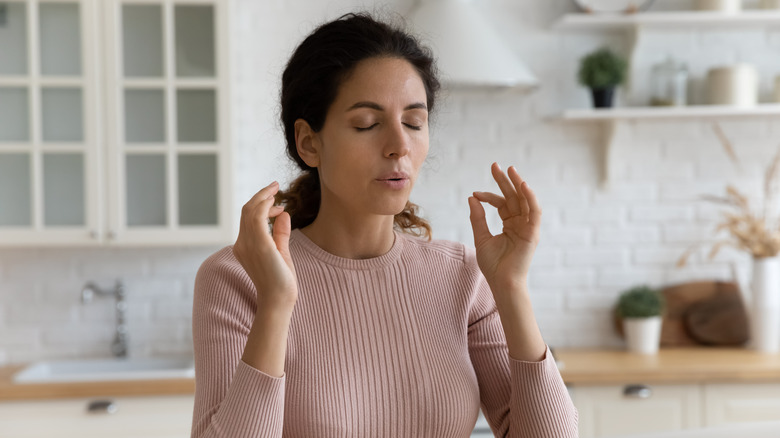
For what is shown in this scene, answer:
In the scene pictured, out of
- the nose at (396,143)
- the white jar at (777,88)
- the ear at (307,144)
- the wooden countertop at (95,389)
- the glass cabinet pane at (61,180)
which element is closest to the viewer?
the nose at (396,143)

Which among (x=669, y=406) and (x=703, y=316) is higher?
(x=703, y=316)

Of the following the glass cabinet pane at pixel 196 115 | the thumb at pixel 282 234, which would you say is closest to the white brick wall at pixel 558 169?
the glass cabinet pane at pixel 196 115

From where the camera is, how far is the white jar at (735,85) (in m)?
2.90

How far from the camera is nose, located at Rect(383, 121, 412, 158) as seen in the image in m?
1.22

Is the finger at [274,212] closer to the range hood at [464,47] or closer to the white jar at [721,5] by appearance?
the range hood at [464,47]

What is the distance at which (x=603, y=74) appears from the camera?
288 centimetres

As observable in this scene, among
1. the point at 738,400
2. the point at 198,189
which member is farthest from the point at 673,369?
the point at 198,189

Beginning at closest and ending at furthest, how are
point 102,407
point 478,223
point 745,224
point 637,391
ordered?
point 478,223 → point 102,407 → point 637,391 → point 745,224

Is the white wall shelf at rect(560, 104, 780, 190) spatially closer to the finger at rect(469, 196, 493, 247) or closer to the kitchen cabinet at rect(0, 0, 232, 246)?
the kitchen cabinet at rect(0, 0, 232, 246)

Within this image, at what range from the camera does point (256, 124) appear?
9.95 feet

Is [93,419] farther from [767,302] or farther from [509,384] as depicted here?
[767,302]

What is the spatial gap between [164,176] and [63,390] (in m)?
0.80

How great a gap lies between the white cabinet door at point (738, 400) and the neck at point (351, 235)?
1759mm

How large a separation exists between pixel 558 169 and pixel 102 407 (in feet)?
6.25
